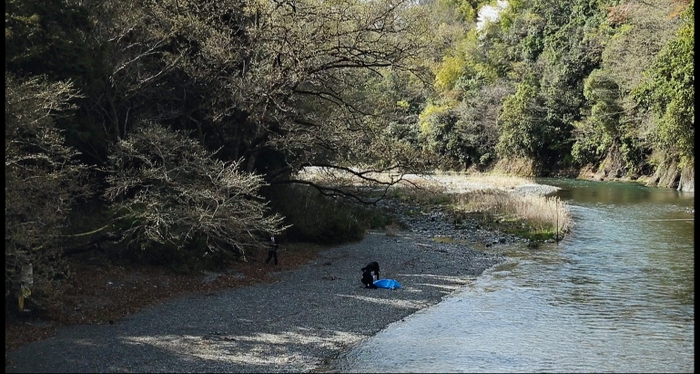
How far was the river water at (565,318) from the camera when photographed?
12.2 metres

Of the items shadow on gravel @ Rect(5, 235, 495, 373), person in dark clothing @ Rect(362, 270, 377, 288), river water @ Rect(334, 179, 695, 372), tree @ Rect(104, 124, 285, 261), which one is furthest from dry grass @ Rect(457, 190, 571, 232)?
tree @ Rect(104, 124, 285, 261)

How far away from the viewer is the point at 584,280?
1928 centimetres

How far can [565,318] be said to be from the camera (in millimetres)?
15297

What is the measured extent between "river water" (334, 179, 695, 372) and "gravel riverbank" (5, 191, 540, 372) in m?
0.71

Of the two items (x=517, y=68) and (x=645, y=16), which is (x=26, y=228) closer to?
(x=645, y=16)

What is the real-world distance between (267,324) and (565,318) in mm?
6489

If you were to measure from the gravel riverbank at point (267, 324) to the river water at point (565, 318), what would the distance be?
713 mm

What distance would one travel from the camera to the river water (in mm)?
12234

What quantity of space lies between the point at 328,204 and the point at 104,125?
991 centimetres

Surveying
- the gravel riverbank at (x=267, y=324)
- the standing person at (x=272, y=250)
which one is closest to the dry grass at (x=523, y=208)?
the gravel riverbank at (x=267, y=324)

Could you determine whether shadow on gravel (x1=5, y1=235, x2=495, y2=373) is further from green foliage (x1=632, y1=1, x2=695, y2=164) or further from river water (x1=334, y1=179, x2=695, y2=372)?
green foliage (x1=632, y1=1, x2=695, y2=164)

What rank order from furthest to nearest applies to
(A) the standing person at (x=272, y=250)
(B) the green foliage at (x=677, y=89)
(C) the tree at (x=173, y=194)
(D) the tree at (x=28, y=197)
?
(B) the green foliage at (x=677, y=89)
(A) the standing person at (x=272, y=250)
(C) the tree at (x=173, y=194)
(D) the tree at (x=28, y=197)

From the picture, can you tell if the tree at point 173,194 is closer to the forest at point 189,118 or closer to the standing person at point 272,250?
the forest at point 189,118

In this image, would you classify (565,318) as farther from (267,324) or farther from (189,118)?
(189,118)
